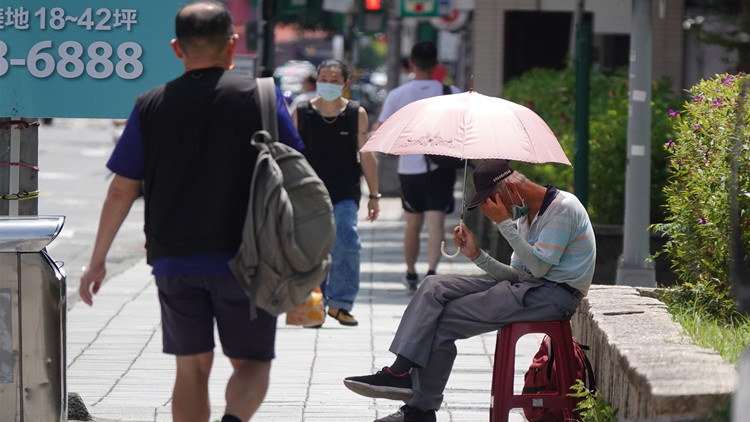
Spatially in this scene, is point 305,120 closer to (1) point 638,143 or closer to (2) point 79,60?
(1) point 638,143

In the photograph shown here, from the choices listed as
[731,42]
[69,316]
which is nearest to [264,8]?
[731,42]

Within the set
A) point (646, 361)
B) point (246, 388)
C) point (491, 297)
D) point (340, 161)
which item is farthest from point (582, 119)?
point (246, 388)

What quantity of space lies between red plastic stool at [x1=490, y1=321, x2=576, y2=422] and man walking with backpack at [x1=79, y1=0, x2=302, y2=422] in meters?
1.26

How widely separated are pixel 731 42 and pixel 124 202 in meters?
10.7

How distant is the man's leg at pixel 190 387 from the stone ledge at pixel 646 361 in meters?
1.54

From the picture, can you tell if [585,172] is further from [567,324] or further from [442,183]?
[567,324]

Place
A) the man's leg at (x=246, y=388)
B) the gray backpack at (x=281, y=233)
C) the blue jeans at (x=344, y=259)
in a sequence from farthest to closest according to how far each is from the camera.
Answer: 1. the blue jeans at (x=344, y=259)
2. the man's leg at (x=246, y=388)
3. the gray backpack at (x=281, y=233)

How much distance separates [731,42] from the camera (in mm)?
13852

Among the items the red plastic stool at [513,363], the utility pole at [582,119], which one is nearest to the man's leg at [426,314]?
the red plastic stool at [513,363]

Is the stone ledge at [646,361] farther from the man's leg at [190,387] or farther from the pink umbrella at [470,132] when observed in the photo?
the man's leg at [190,387]

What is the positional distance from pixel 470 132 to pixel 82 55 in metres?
1.84

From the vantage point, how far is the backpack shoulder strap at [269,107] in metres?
4.35

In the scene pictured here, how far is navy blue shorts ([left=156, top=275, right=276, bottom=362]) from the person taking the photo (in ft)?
14.3

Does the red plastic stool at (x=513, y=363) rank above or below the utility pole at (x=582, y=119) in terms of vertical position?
below
